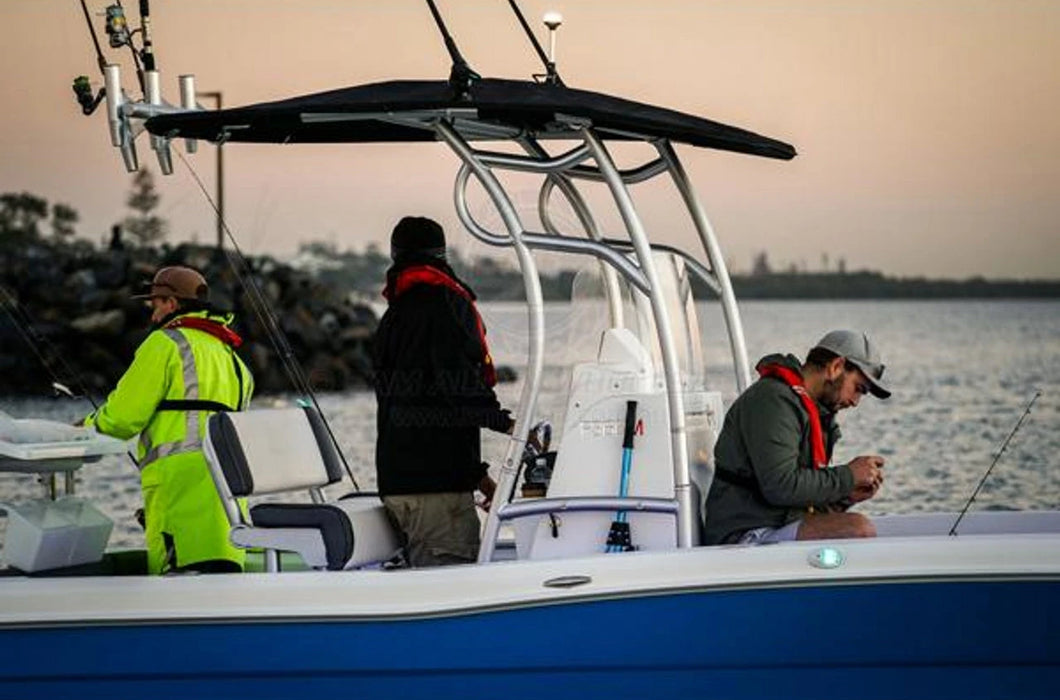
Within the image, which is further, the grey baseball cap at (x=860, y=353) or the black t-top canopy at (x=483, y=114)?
the grey baseball cap at (x=860, y=353)

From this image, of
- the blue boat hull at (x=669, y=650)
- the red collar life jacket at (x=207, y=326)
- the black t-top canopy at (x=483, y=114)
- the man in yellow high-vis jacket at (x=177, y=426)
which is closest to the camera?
the blue boat hull at (x=669, y=650)

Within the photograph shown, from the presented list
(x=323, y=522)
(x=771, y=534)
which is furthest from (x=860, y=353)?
(x=323, y=522)

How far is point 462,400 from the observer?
6438 millimetres

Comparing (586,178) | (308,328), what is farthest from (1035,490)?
(308,328)

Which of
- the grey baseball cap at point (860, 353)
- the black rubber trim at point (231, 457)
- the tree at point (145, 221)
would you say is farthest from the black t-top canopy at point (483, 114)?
the tree at point (145, 221)

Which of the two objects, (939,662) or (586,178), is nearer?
(939,662)

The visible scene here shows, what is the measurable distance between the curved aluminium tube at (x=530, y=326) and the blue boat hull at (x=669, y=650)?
36 cm

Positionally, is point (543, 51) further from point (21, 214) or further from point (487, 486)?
point (21, 214)

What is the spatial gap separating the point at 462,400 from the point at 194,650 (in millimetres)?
1014

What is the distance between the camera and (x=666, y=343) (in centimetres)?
606

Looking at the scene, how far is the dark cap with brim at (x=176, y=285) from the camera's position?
7.08 metres

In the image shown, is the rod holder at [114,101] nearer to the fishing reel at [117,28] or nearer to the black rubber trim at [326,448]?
the fishing reel at [117,28]

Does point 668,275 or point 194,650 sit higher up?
point 668,275

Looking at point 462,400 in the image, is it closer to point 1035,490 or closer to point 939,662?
point 939,662
